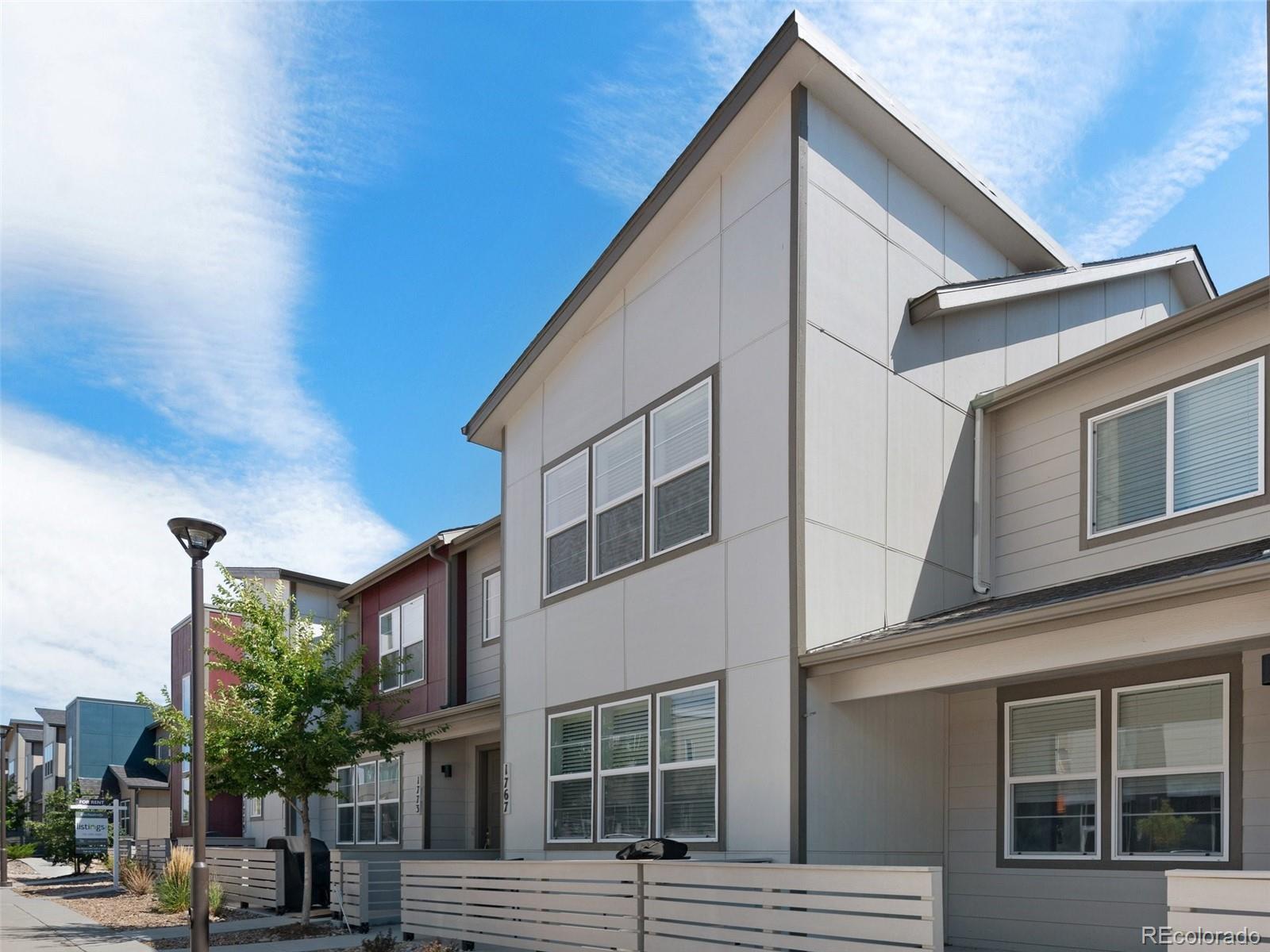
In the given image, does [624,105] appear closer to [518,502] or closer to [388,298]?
Answer: [518,502]

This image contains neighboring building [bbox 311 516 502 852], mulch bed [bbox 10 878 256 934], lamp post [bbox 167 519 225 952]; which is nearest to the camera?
lamp post [bbox 167 519 225 952]

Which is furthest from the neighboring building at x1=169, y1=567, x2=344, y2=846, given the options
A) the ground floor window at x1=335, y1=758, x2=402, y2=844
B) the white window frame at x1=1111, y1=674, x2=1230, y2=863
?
the white window frame at x1=1111, y1=674, x2=1230, y2=863

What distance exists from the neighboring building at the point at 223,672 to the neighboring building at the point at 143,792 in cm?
112

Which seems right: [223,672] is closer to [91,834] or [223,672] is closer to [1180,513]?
[91,834]

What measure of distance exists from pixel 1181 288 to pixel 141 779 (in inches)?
1126

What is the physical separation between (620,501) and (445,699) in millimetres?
7709

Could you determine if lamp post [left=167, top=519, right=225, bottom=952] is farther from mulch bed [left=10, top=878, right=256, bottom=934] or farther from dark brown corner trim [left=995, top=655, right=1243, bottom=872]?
dark brown corner trim [left=995, top=655, right=1243, bottom=872]

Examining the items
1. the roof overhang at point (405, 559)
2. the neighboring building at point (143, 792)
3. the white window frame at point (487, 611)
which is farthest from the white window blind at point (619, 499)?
the neighboring building at point (143, 792)

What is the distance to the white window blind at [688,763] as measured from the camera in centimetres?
1153

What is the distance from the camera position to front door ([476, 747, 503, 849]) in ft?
64.2

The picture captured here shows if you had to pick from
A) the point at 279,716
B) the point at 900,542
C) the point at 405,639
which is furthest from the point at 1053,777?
the point at 405,639

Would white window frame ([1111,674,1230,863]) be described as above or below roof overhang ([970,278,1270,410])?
below

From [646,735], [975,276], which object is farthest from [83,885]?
[975,276]

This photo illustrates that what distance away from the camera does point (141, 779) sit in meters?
32.5
